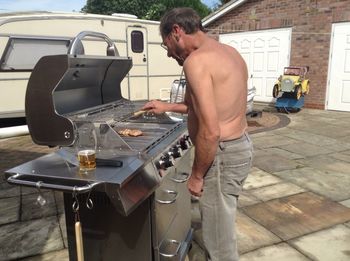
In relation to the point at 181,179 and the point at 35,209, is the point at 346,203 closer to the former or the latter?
the point at 181,179

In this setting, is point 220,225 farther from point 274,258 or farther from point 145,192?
point 274,258

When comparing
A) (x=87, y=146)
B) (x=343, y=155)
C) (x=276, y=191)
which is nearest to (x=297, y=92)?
(x=343, y=155)

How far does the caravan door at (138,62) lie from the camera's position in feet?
27.6

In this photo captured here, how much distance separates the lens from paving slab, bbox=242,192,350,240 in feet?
11.3

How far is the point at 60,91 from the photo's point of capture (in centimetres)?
235

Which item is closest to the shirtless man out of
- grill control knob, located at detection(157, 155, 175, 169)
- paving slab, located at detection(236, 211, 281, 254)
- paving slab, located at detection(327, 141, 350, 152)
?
grill control knob, located at detection(157, 155, 175, 169)

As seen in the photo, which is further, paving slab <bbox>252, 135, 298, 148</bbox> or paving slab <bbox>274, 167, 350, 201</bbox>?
paving slab <bbox>252, 135, 298, 148</bbox>

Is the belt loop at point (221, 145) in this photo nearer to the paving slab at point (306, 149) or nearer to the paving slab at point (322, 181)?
the paving slab at point (322, 181)

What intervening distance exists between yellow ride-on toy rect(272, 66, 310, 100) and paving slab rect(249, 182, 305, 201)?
521cm

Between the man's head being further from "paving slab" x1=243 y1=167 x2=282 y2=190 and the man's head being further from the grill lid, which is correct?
"paving slab" x1=243 y1=167 x2=282 y2=190

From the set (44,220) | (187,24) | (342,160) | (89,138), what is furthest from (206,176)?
(342,160)

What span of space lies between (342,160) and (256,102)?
6219 millimetres

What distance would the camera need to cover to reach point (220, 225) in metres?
2.19

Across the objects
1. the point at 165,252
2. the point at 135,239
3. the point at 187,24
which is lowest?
the point at 165,252
